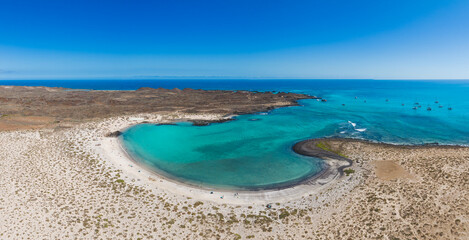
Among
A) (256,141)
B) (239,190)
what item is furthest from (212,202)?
(256,141)

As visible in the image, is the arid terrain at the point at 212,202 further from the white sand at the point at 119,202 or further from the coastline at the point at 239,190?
the coastline at the point at 239,190

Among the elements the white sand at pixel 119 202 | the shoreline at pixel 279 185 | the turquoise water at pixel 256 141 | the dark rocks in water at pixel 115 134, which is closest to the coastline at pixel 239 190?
the shoreline at pixel 279 185

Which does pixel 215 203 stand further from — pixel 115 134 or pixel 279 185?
pixel 115 134

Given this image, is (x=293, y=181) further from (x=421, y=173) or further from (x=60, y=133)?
(x=60, y=133)

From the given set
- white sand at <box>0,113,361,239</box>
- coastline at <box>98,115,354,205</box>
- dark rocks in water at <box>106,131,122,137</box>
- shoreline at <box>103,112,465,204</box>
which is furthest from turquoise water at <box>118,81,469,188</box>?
white sand at <box>0,113,361,239</box>

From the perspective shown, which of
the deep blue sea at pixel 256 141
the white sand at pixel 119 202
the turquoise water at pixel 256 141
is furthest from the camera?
the deep blue sea at pixel 256 141

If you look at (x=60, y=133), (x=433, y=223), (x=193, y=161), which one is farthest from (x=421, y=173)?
(x=60, y=133)

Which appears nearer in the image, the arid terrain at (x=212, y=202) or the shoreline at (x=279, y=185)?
the arid terrain at (x=212, y=202)

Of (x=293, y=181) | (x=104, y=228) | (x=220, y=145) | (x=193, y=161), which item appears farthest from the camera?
(x=220, y=145)
